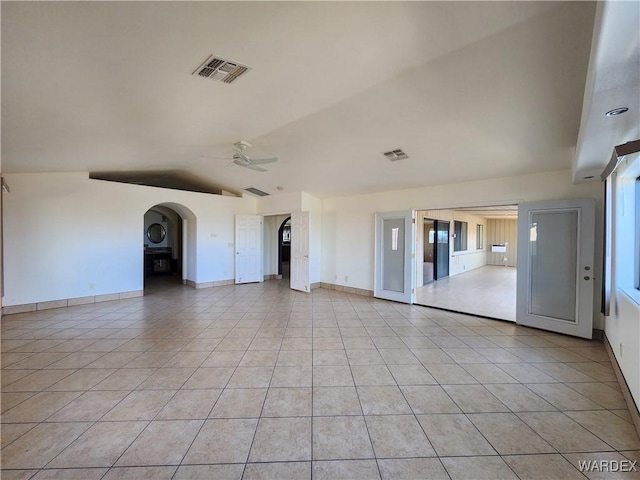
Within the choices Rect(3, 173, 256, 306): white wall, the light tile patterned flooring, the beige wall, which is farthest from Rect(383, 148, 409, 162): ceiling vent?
the beige wall

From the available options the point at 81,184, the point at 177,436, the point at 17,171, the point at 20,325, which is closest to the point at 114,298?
the point at 20,325

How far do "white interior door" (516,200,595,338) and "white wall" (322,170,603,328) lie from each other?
0.18 metres

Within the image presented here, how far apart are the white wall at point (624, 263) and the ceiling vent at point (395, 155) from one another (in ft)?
8.18

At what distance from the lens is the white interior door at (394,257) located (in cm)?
588

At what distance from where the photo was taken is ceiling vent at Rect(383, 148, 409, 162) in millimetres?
4408

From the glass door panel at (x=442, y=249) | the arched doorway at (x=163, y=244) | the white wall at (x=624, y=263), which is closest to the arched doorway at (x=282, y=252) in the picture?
the arched doorway at (x=163, y=244)

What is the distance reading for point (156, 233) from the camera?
33.8 ft

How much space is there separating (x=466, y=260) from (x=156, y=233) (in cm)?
1244

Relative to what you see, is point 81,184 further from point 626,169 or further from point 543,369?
point 626,169

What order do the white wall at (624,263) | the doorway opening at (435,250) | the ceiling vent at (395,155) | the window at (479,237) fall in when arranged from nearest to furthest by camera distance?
the white wall at (624,263), the ceiling vent at (395,155), the doorway opening at (435,250), the window at (479,237)

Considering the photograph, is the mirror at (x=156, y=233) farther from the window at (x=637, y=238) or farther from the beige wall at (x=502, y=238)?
the beige wall at (x=502, y=238)

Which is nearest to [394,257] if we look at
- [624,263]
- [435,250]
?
[435,250]

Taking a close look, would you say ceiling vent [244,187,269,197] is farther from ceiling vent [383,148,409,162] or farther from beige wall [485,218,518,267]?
beige wall [485,218,518,267]

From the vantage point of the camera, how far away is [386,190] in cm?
620
